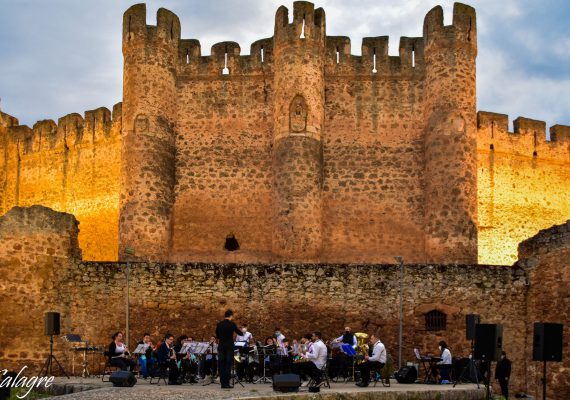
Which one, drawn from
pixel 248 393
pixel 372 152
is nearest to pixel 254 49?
pixel 372 152

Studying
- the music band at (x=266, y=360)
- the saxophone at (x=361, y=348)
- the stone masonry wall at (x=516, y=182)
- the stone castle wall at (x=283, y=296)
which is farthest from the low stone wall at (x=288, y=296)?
the stone masonry wall at (x=516, y=182)

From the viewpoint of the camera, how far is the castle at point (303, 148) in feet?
88.7

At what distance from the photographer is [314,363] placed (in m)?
15.8

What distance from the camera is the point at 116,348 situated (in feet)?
58.6

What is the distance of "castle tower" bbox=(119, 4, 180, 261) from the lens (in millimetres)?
27031

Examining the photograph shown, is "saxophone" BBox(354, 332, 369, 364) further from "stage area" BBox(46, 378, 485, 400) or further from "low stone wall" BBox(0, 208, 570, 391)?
"low stone wall" BBox(0, 208, 570, 391)

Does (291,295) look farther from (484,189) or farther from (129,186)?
(484,189)

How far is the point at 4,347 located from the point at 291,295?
6.41 m

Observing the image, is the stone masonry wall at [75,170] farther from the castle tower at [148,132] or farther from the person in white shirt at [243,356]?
the person in white shirt at [243,356]

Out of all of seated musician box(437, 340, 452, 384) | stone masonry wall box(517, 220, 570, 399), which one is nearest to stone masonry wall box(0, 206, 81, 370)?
seated musician box(437, 340, 452, 384)

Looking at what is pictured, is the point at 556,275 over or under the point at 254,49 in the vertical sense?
under

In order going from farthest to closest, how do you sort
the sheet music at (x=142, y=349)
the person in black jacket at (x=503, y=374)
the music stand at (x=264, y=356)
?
the person in black jacket at (x=503, y=374) < the sheet music at (x=142, y=349) < the music stand at (x=264, y=356)

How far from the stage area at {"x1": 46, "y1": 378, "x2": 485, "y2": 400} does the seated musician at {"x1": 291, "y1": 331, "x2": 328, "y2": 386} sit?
28 cm

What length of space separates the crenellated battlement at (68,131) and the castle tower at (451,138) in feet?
33.8
